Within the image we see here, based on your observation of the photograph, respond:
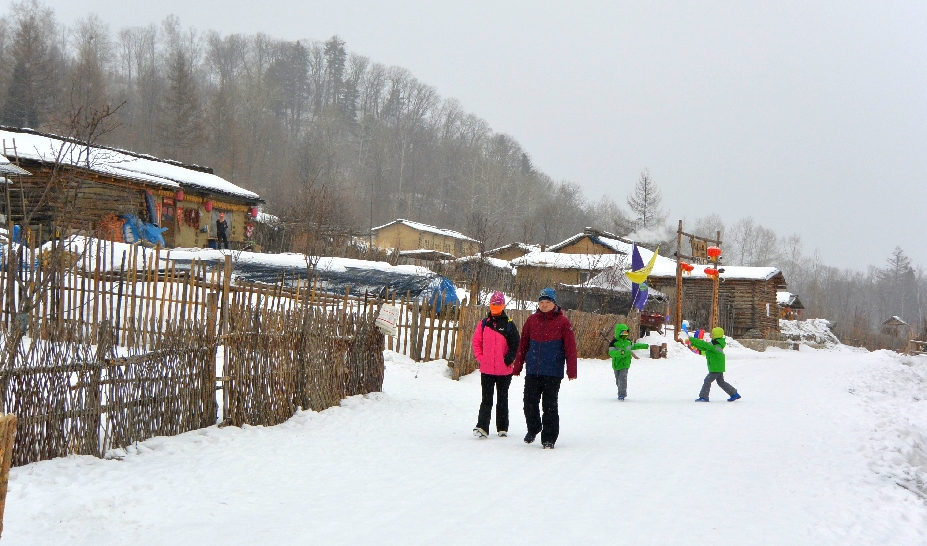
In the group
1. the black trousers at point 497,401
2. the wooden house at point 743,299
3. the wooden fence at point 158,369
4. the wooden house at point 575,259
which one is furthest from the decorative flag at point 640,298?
the black trousers at point 497,401

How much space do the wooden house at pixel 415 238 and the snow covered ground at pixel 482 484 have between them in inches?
2022

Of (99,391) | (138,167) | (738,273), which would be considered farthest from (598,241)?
(99,391)

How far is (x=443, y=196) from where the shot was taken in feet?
262

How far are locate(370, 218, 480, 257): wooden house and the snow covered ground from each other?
51.3 metres

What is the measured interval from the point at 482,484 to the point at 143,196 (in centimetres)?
2398

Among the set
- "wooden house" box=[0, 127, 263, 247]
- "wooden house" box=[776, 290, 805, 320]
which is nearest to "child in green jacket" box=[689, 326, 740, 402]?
"wooden house" box=[0, 127, 263, 247]

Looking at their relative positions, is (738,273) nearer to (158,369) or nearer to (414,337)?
(414,337)

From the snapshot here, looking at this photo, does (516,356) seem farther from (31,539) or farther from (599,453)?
(31,539)

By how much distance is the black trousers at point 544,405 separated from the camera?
25.2ft

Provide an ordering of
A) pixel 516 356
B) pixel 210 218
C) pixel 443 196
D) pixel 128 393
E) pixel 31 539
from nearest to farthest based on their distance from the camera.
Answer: pixel 31 539 → pixel 128 393 → pixel 516 356 → pixel 210 218 → pixel 443 196

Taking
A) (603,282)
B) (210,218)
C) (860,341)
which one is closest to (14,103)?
(210,218)

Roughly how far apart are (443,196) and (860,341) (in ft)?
142

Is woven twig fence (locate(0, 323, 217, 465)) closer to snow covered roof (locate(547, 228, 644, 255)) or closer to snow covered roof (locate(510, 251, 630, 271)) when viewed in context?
snow covered roof (locate(510, 251, 630, 271))

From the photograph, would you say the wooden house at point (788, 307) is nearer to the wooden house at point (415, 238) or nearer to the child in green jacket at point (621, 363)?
the wooden house at point (415, 238)
